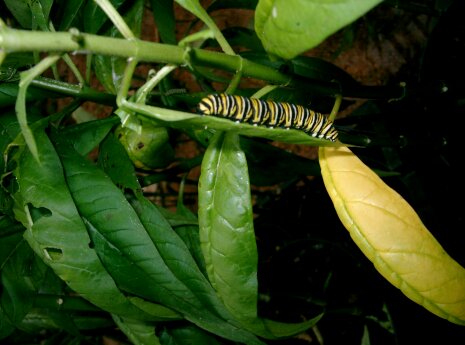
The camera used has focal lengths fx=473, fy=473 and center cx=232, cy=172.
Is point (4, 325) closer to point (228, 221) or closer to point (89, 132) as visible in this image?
point (89, 132)

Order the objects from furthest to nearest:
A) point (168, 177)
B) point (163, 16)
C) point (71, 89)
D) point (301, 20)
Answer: point (168, 177) → point (163, 16) → point (71, 89) → point (301, 20)

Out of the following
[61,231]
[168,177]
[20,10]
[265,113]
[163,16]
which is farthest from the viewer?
[168,177]

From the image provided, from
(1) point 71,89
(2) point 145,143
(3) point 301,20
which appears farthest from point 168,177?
(3) point 301,20

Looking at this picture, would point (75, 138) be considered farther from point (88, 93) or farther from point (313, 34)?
point (313, 34)

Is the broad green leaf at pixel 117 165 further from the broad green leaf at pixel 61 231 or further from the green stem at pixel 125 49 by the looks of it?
the green stem at pixel 125 49

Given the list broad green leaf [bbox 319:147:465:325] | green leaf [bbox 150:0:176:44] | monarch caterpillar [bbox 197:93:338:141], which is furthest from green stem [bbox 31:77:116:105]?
broad green leaf [bbox 319:147:465:325]

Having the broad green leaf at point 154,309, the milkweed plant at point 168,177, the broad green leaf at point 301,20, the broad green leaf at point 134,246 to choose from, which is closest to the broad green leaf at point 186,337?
the milkweed plant at point 168,177

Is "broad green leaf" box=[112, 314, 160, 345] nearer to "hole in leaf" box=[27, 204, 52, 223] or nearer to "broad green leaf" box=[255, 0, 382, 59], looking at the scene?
"hole in leaf" box=[27, 204, 52, 223]

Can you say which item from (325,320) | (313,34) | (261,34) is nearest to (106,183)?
(261,34)
